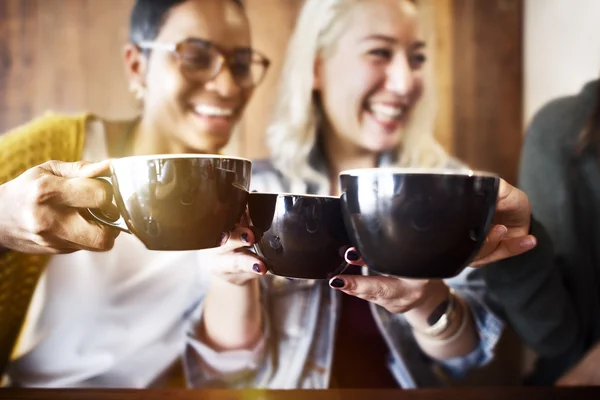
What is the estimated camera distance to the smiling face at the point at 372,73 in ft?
2.32

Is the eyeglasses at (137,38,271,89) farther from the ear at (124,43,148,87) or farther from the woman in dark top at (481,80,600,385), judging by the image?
the woman in dark top at (481,80,600,385)

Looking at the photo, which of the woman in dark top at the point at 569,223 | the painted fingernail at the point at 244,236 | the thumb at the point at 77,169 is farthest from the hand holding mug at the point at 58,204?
the woman in dark top at the point at 569,223

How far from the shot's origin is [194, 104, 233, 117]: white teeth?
671 millimetres

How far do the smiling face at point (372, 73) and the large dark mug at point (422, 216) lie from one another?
389 mm

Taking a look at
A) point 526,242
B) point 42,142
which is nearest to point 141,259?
point 42,142

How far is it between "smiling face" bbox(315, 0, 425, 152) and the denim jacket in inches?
7.8

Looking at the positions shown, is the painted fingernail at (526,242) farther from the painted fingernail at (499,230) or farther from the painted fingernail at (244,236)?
the painted fingernail at (244,236)

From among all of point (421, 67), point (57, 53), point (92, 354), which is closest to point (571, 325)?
point (421, 67)

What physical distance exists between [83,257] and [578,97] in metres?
0.82

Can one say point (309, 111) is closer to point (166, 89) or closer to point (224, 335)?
point (166, 89)

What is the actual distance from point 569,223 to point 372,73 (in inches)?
15.1

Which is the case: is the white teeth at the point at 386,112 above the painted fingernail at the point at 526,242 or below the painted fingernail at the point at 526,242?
above

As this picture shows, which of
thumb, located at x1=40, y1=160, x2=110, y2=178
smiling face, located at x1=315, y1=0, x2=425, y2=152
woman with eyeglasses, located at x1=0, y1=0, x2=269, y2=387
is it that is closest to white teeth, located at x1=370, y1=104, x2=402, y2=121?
smiling face, located at x1=315, y1=0, x2=425, y2=152

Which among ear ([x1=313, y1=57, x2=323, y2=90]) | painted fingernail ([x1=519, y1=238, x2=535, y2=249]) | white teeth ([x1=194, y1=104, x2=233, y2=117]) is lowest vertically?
painted fingernail ([x1=519, y1=238, x2=535, y2=249])
